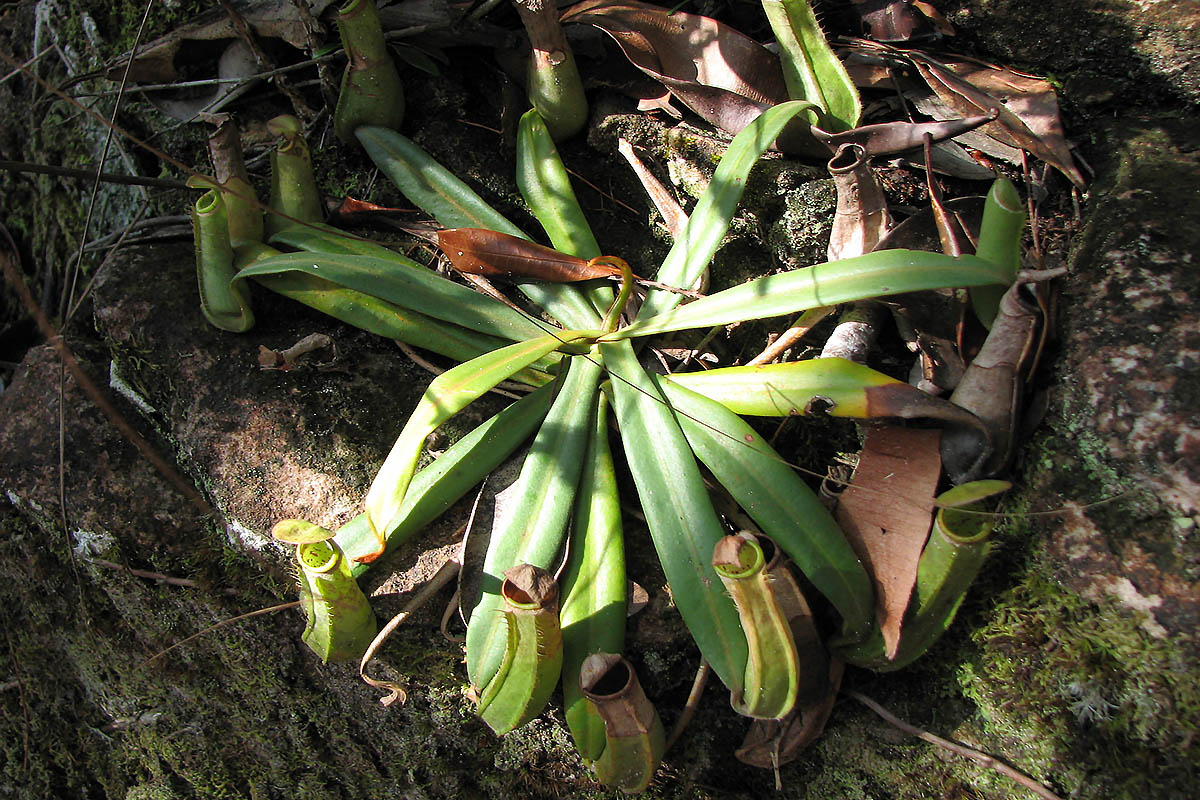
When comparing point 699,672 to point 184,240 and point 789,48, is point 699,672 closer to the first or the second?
point 789,48

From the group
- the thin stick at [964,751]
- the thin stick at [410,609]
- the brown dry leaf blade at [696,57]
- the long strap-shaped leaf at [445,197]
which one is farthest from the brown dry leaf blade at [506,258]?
the thin stick at [964,751]

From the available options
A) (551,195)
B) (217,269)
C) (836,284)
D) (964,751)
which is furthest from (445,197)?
(964,751)

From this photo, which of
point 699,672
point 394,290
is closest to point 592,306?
point 394,290

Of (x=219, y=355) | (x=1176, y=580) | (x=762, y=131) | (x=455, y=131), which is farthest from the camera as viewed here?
Answer: (x=455, y=131)

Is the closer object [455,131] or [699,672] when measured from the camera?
[699,672]

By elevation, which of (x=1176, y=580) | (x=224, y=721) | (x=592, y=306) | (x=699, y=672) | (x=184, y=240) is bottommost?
(x=224, y=721)

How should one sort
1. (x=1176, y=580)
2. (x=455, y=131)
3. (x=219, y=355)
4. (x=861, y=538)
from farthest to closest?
(x=455, y=131) < (x=219, y=355) < (x=861, y=538) < (x=1176, y=580)

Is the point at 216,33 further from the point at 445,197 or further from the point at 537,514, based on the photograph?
the point at 537,514

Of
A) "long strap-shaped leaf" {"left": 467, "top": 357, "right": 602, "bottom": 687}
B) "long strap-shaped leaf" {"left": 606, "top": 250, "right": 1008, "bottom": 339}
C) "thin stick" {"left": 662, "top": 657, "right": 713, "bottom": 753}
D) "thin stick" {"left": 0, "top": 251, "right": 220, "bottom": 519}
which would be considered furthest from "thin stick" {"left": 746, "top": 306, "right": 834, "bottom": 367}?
"thin stick" {"left": 0, "top": 251, "right": 220, "bottom": 519}
